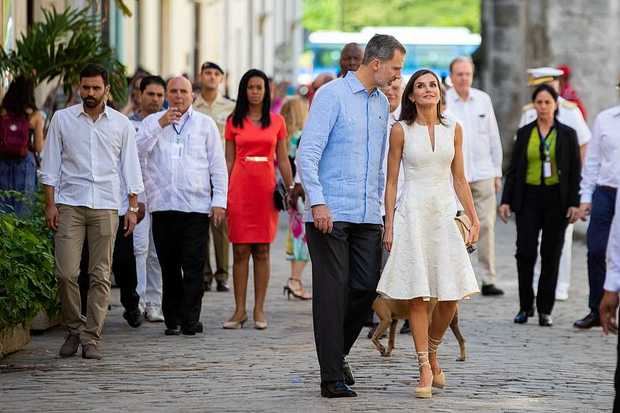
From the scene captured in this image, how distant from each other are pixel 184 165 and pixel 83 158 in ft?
4.58

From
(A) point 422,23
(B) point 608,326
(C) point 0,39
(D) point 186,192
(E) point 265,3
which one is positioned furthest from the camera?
(A) point 422,23

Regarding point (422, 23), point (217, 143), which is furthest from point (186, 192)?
point (422, 23)

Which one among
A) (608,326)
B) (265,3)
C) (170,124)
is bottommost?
(608,326)

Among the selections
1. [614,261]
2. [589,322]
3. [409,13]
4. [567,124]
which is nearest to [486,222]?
[567,124]

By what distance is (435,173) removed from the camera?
31.5 feet

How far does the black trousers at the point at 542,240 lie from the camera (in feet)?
43.2

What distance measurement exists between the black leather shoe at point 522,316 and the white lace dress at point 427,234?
372 cm

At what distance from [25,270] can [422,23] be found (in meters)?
76.7

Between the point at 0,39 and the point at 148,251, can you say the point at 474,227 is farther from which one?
the point at 0,39

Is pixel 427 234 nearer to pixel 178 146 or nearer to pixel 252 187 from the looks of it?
pixel 178 146

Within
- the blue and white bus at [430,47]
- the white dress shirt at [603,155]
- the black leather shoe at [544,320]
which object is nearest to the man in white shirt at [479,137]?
the black leather shoe at [544,320]

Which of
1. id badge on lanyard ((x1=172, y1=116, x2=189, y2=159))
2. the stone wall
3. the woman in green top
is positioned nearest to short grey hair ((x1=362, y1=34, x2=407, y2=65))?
id badge on lanyard ((x1=172, y1=116, x2=189, y2=159))

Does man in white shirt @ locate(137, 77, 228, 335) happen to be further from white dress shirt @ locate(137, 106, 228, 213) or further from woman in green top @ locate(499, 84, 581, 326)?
woman in green top @ locate(499, 84, 581, 326)

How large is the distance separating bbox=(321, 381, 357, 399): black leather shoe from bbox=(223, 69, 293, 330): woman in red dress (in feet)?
10.6
